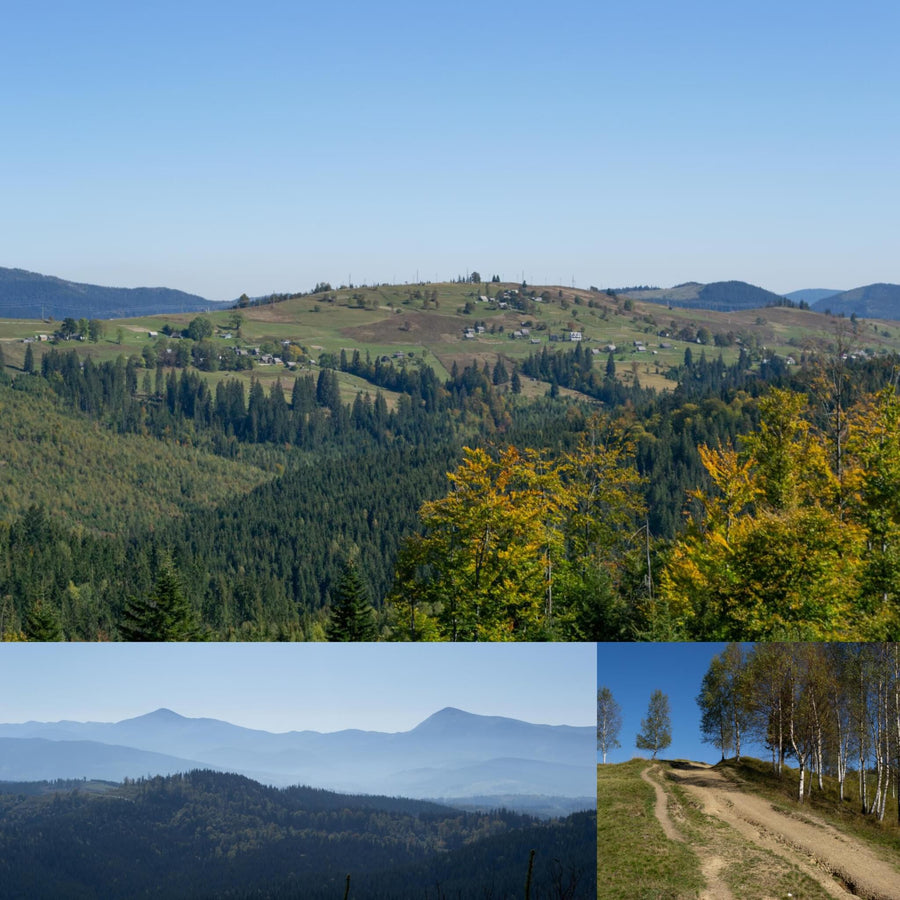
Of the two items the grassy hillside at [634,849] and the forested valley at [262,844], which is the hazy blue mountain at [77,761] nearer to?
the forested valley at [262,844]

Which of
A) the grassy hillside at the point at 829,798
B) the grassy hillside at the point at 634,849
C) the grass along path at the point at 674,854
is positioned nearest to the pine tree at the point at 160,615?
the grassy hillside at the point at 634,849

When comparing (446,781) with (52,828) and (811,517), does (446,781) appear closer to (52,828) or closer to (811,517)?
(52,828)

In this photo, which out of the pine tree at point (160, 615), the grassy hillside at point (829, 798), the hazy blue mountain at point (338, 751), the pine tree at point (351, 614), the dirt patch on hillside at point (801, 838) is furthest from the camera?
the pine tree at point (351, 614)

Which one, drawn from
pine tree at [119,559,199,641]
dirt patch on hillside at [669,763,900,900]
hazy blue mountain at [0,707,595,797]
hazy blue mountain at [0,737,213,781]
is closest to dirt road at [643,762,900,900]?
dirt patch on hillside at [669,763,900,900]

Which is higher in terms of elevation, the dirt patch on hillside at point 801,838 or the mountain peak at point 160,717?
the mountain peak at point 160,717

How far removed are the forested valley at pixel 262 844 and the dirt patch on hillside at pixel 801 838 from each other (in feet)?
4.30

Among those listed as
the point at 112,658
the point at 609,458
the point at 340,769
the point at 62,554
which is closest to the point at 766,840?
the point at 340,769

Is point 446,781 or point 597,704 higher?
point 597,704

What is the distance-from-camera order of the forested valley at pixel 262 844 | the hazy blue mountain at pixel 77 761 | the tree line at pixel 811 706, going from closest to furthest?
the forested valley at pixel 262 844, the tree line at pixel 811 706, the hazy blue mountain at pixel 77 761

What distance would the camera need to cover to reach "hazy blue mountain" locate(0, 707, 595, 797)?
507 inches

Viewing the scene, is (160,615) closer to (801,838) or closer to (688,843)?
(688,843)

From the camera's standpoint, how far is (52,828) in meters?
12.4

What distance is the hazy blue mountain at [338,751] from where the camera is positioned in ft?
42.2

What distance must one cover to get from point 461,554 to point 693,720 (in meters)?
18.8
